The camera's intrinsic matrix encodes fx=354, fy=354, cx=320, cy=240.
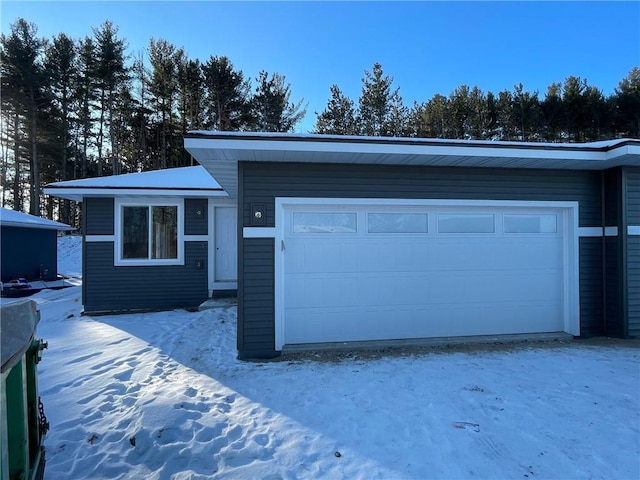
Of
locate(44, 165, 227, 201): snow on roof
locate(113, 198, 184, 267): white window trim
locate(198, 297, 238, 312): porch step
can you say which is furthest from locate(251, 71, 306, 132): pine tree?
locate(198, 297, 238, 312): porch step

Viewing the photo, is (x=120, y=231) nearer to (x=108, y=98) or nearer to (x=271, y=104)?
(x=271, y=104)

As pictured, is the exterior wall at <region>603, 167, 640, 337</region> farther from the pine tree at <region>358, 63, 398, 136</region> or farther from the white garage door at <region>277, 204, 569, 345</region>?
the pine tree at <region>358, 63, 398, 136</region>

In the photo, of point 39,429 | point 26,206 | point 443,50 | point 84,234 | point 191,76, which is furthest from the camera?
point 26,206

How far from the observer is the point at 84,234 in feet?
27.1

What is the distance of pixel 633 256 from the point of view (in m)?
5.64

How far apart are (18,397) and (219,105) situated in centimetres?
2025

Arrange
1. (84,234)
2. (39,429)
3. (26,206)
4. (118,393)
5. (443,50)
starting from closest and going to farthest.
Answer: (39,429) → (118,393) → (84,234) → (443,50) → (26,206)

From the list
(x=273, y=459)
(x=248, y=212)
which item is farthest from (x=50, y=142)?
(x=273, y=459)

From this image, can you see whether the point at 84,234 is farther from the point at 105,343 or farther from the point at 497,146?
the point at 497,146

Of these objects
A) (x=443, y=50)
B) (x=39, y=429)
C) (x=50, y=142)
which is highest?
(x=443, y=50)

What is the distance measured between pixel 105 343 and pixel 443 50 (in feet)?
46.0

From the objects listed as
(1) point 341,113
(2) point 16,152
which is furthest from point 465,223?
(2) point 16,152

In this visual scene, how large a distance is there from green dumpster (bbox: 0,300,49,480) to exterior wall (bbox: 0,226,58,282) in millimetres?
13583

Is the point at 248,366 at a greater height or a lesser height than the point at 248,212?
lesser
